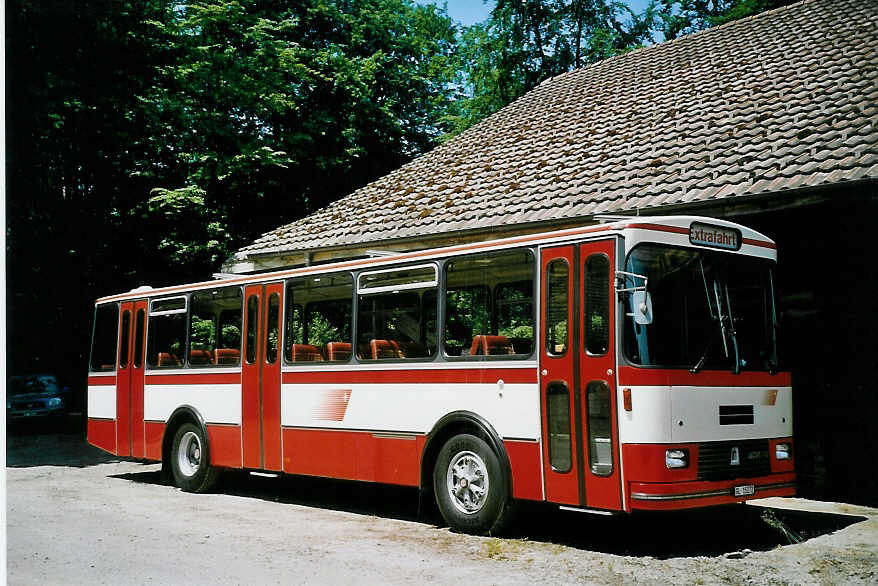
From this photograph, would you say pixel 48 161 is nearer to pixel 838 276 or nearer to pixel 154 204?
pixel 154 204

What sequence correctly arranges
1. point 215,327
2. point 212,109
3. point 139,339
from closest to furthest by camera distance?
point 215,327 < point 139,339 < point 212,109

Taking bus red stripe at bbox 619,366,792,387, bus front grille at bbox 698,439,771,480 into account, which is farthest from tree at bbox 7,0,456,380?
bus front grille at bbox 698,439,771,480

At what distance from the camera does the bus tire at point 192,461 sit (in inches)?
496

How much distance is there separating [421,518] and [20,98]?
857 cm

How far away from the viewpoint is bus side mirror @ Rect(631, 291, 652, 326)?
7820mm

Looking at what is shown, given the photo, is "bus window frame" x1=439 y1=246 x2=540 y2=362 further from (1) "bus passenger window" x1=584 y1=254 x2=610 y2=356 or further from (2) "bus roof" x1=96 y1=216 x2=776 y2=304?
(1) "bus passenger window" x1=584 y1=254 x2=610 y2=356

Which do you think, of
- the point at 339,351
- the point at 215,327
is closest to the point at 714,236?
the point at 339,351

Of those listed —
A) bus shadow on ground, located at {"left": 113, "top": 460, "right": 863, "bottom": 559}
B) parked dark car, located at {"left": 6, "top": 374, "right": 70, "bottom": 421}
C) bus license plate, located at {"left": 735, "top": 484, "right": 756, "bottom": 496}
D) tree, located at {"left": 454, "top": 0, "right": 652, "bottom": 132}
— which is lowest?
bus shadow on ground, located at {"left": 113, "top": 460, "right": 863, "bottom": 559}

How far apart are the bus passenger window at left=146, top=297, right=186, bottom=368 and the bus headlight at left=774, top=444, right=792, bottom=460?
7.85 m

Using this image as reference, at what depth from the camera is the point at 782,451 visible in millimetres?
8664

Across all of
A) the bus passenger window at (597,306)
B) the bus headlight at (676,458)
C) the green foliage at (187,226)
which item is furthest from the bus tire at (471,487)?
the green foliage at (187,226)

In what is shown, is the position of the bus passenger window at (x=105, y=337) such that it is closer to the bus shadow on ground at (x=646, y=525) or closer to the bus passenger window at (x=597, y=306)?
the bus shadow on ground at (x=646, y=525)

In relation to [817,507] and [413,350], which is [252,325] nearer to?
[413,350]

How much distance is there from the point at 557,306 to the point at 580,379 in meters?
0.71
